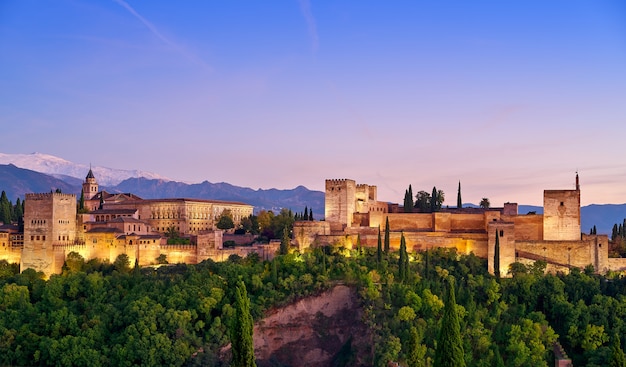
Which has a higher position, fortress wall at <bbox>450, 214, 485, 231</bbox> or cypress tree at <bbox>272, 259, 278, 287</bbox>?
fortress wall at <bbox>450, 214, 485, 231</bbox>

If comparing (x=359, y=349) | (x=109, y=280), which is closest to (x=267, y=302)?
(x=359, y=349)

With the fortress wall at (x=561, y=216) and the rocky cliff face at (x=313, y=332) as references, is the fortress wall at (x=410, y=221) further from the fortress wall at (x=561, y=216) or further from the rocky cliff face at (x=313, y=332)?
the rocky cliff face at (x=313, y=332)

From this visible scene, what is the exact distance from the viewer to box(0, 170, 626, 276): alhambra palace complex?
46656 millimetres

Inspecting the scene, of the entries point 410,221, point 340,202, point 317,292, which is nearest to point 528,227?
point 410,221

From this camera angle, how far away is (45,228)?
4994 centimetres

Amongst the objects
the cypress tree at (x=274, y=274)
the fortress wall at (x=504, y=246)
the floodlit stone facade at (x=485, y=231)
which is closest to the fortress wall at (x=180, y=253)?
the floodlit stone facade at (x=485, y=231)

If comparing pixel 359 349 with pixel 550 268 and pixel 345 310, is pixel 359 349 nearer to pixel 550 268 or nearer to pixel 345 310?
pixel 345 310

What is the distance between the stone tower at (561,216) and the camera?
157 feet

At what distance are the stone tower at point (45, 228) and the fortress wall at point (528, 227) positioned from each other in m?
30.8

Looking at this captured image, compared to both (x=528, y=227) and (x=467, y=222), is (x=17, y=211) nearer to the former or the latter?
(x=467, y=222)

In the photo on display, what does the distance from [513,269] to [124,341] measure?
23749 mm

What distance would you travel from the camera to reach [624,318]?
4062 cm

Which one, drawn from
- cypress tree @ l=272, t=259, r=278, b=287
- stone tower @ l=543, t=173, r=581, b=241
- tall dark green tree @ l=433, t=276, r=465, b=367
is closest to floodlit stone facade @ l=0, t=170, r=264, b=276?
cypress tree @ l=272, t=259, r=278, b=287

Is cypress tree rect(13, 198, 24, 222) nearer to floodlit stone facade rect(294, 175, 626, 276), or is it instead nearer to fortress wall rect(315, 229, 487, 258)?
floodlit stone facade rect(294, 175, 626, 276)
